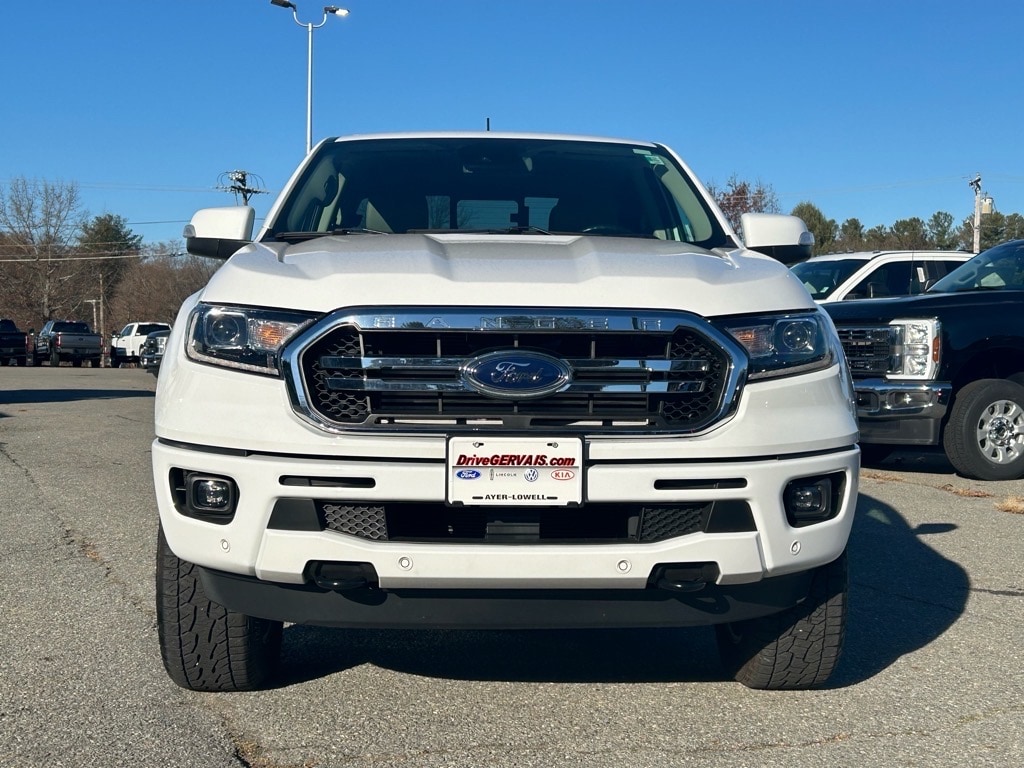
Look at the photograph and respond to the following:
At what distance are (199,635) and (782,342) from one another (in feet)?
6.25

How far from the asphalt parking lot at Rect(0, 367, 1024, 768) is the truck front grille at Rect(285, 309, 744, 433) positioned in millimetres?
906

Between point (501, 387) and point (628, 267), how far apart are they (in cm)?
57

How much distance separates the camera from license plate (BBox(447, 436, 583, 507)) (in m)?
2.98

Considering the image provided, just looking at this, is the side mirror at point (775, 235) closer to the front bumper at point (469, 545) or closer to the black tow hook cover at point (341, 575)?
the front bumper at point (469, 545)

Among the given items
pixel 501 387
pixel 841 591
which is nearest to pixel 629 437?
pixel 501 387

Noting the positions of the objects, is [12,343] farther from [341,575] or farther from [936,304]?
[341,575]

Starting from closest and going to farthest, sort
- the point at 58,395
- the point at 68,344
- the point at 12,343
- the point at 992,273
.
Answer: the point at 992,273, the point at 58,395, the point at 12,343, the point at 68,344

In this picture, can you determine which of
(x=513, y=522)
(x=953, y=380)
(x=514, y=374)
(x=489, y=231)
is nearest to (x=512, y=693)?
(x=513, y=522)

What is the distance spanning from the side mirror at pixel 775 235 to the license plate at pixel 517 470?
1723 mm

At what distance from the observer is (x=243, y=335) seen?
3139mm

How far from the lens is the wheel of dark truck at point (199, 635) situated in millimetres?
3395

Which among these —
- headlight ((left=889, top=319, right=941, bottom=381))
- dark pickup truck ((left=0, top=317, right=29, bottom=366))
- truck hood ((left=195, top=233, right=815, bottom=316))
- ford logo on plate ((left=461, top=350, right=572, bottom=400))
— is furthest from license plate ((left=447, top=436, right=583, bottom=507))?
dark pickup truck ((left=0, top=317, right=29, bottom=366))

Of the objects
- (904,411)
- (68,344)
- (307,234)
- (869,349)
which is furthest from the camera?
(68,344)

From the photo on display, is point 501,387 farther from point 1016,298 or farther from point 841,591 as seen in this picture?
point 1016,298
